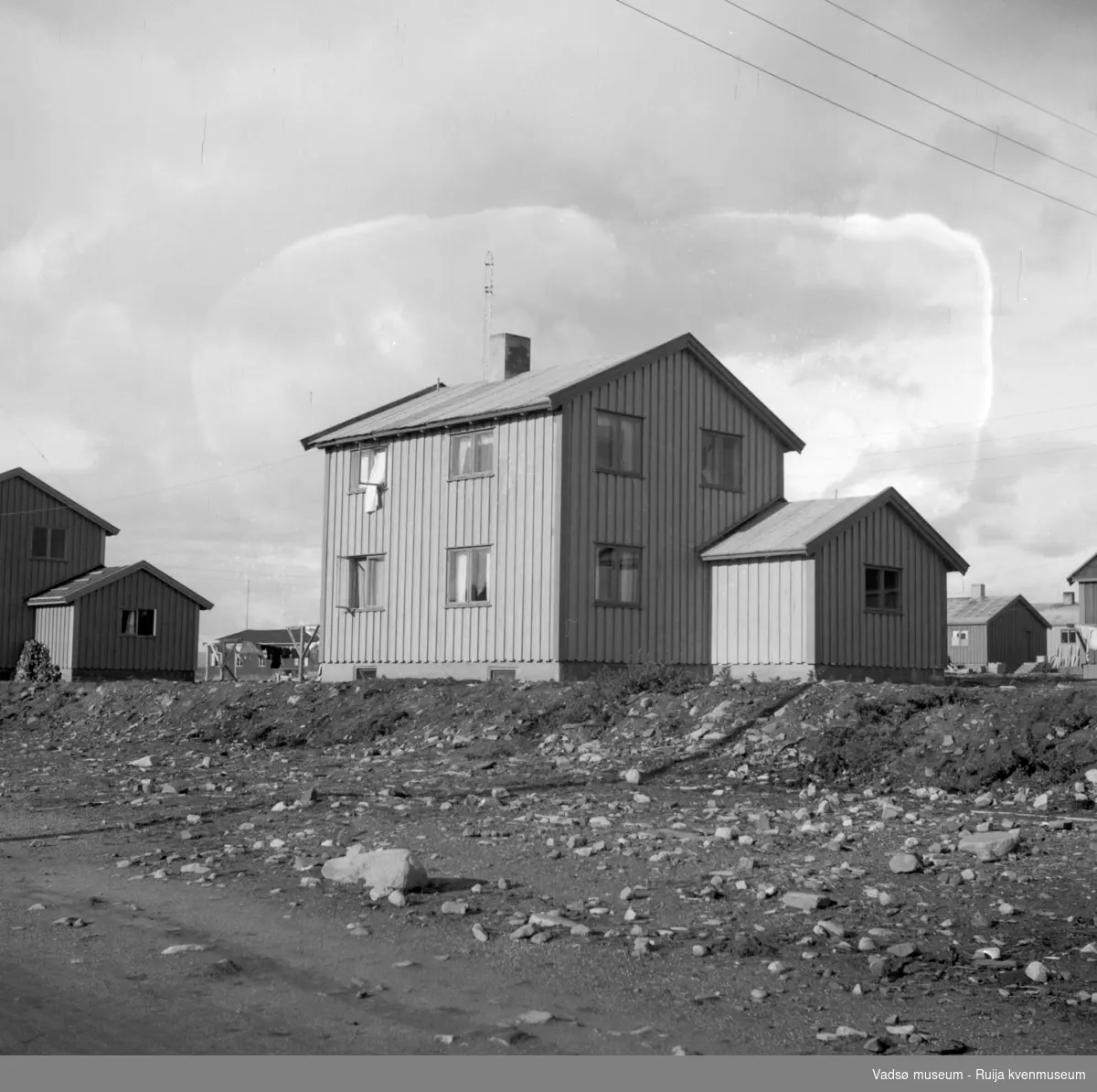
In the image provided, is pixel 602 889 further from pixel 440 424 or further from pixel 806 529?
pixel 440 424

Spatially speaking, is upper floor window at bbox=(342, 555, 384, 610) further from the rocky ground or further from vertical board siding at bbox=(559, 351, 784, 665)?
the rocky ground

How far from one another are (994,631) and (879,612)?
152ft

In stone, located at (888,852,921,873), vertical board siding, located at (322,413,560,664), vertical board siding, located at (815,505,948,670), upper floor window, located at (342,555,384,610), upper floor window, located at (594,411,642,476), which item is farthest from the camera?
upper floor window, located at (342,555,384,610)

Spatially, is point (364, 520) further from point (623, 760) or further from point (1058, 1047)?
point (1058, 1047)

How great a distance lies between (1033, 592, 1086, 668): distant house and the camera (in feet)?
213

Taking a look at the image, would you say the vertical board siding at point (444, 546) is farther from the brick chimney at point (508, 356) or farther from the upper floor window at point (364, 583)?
the brick chimney at point (508, 356)

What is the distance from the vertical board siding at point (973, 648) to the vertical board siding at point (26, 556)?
4628cm

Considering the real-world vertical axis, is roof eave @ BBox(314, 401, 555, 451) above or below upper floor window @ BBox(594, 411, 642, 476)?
above

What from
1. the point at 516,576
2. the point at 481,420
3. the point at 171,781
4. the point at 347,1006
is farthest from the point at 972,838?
the point at 481,420

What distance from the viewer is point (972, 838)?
10.8m

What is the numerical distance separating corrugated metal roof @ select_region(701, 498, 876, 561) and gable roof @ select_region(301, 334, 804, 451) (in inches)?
103

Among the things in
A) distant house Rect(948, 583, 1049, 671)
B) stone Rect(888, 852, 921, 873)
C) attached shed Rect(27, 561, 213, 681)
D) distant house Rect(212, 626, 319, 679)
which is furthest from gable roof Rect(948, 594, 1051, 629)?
stone Rect(888, 852, 921, 873)

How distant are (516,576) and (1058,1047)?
2203cm

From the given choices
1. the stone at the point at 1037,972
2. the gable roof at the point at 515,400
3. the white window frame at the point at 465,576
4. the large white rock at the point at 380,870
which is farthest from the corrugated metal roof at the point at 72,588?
the stone at the point at 1037,972
